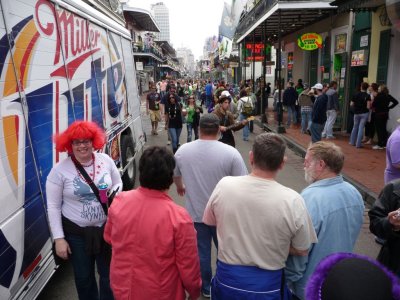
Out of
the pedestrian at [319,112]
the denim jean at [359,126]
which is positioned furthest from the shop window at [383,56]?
the pedestrian at [319,112]

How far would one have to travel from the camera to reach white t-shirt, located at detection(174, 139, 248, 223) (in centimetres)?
334

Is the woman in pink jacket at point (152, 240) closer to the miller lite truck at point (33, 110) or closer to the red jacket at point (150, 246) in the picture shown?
the red jacket at point (150, 246)

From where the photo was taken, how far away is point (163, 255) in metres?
2.15

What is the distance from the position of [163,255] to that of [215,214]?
412 millimetres

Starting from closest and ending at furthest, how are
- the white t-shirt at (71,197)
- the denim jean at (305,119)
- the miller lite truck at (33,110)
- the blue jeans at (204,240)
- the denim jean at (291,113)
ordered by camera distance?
1. the miller lite truck at (33,110)
2. the white t-shirt at (71,197)
3. the blue jeans at (204,240)
4. the denim jean at (305,119)
5. the denim jean at (291,113)

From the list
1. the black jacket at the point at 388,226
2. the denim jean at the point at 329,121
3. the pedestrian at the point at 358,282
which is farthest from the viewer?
the denim jean at the point at 329,121

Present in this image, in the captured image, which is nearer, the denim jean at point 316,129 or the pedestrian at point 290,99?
the denim jean at point 316,129

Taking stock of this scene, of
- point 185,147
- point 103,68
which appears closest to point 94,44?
point 103,68

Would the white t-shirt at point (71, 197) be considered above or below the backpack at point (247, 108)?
above

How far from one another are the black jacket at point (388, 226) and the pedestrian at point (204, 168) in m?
1.18

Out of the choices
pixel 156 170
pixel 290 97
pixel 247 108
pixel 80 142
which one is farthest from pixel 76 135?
pixel 290 97

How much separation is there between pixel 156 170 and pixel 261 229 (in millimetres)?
708

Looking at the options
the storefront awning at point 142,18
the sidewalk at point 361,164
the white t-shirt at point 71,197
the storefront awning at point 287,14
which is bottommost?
the sidewalk at point 361,164

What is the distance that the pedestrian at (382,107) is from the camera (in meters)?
9.59
